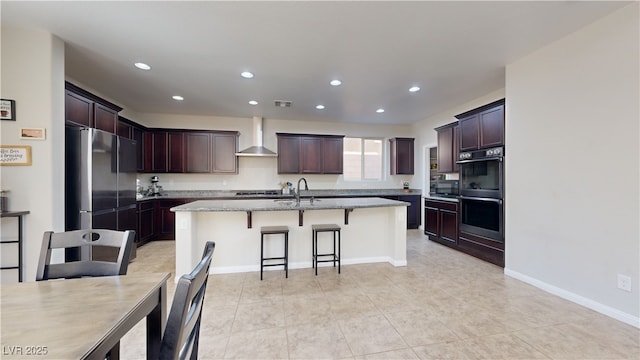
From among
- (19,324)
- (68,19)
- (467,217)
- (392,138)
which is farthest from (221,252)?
(392,138)

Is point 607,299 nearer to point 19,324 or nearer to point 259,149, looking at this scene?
point 19,324

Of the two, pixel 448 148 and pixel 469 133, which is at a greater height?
pixel 469 133

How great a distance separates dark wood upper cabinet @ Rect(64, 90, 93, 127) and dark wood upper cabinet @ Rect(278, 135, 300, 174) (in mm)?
3308

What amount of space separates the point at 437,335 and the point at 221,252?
8.75ft

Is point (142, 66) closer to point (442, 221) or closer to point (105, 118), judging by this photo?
point (105, 118)

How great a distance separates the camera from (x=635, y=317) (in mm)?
2174

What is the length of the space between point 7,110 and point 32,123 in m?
0.22

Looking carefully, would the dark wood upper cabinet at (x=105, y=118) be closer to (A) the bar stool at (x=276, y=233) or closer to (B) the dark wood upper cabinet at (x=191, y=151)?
(B) the dark wood upper cabinet at (x=191, y=151)

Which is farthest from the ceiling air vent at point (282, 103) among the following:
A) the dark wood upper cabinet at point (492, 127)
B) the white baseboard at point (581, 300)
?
the white baseboard at point (581, 300)

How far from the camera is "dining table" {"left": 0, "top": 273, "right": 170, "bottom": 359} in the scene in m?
0.73

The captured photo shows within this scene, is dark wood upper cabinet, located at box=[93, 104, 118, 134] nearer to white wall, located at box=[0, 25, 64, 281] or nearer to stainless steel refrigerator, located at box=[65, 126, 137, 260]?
stainless steel refrigerator, located at box=[65, 126, 137, 260]

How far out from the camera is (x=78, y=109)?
312 centimetres

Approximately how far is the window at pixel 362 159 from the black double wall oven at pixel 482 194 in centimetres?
272

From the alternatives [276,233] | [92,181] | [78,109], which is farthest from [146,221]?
[276,233]
